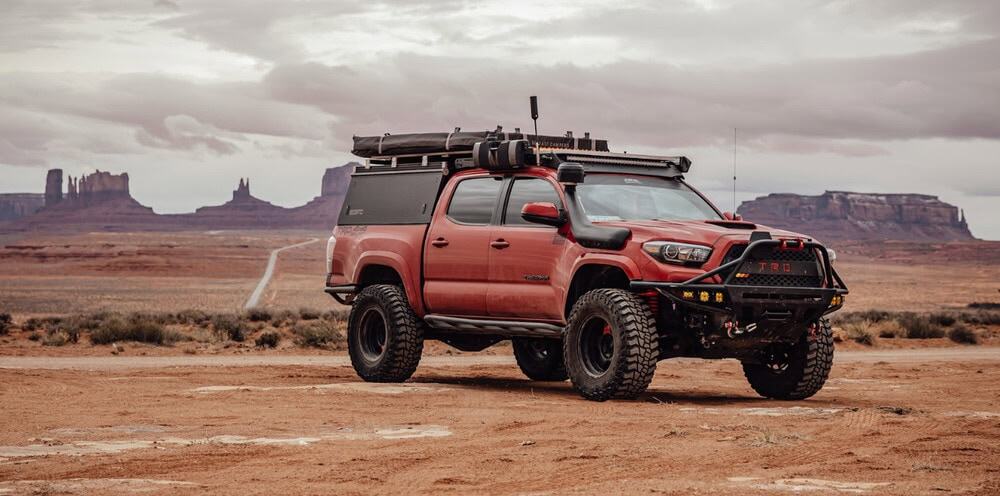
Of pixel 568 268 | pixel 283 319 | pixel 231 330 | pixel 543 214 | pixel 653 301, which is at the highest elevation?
pixel 543 214

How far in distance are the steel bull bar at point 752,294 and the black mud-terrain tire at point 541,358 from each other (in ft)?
12.5

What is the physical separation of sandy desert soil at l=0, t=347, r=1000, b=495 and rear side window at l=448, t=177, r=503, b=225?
6.02 feet

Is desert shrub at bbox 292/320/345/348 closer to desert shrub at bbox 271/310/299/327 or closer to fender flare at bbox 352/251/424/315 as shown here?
desert shrub at bbox 271/310/299/327

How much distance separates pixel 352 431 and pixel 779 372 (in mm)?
5321

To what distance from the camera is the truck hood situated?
40.1 feet

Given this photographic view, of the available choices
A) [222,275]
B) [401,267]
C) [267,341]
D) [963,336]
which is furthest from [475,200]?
[222,275]

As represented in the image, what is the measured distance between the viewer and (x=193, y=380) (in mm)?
15398

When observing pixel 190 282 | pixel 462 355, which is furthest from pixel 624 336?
pixel 190 282

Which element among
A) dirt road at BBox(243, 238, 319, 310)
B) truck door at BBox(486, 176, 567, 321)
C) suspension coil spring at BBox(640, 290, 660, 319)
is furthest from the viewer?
dirt road at BBox(243, 238, 319, 310)

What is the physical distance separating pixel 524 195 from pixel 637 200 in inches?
46.1

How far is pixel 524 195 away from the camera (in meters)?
13.8

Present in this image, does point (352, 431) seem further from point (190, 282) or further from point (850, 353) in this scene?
point (190, 282)

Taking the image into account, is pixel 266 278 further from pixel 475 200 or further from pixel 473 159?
pixel 473 159

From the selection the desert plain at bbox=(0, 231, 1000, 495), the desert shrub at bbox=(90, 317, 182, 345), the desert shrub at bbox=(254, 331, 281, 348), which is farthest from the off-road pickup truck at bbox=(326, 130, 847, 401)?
the desert shrub at bbox=(90, 317, 182, 345)
